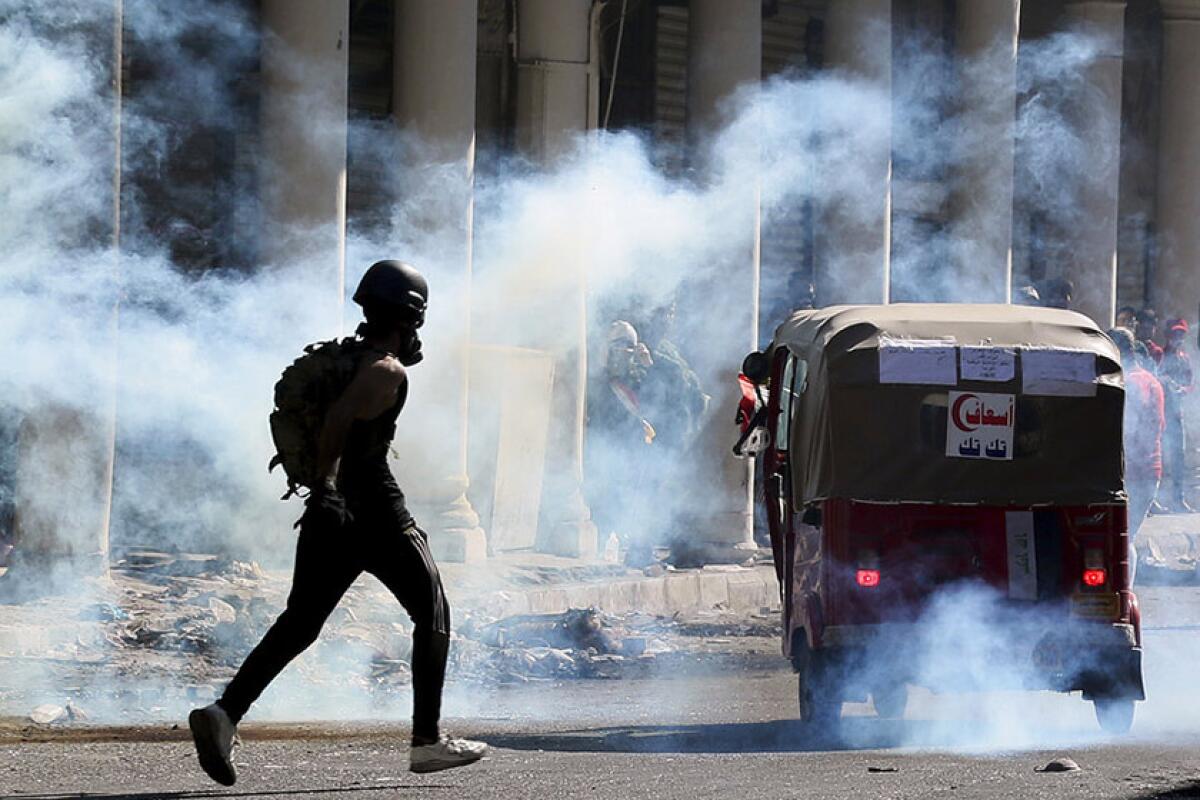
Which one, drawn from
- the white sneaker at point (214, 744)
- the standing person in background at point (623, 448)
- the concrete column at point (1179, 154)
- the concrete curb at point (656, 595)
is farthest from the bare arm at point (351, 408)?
the concrete column at point (1179, 154)

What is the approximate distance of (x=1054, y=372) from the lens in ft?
31.6

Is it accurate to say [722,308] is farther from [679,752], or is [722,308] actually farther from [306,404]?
[306,404]

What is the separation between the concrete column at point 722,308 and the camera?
17844mm

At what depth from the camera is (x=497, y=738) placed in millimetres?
9477

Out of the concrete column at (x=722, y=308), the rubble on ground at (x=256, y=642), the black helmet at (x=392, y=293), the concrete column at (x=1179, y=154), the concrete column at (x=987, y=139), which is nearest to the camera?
the black helmet at (x=392, y=293)

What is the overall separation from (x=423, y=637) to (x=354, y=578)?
28 cm

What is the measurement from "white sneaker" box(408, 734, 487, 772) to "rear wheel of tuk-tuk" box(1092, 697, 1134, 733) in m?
3.48

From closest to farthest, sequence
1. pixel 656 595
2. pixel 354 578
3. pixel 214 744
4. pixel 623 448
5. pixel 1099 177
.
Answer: pixel 214 744 < pixel 354 578 < pixel 656 595 < pixel 623 448 < pixel 1099 177

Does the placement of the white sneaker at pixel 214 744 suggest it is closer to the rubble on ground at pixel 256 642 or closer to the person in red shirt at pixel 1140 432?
the rubble on ground at pixel 256 642

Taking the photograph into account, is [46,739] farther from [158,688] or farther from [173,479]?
[173,479]

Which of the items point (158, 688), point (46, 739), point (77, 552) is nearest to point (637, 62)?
point (77, 552)

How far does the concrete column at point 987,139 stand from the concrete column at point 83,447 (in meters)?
9.49

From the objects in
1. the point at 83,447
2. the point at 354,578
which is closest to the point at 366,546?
the point at 354,578

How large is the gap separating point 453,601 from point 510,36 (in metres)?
6.80
